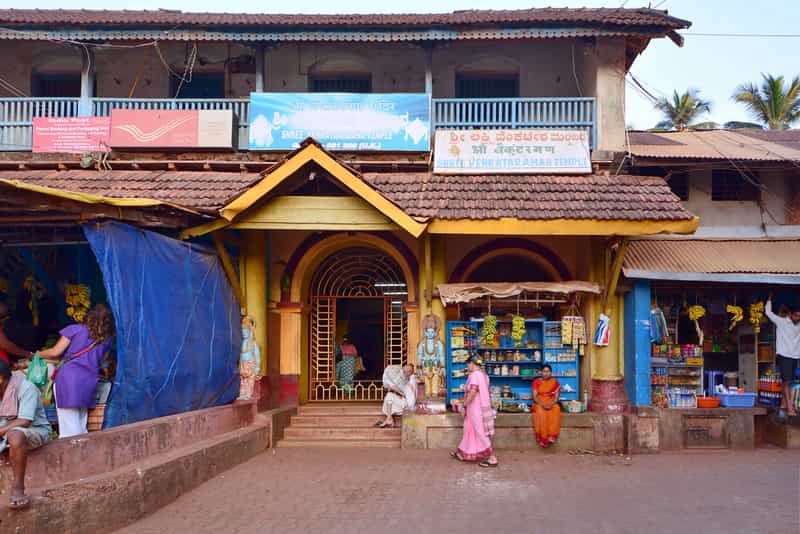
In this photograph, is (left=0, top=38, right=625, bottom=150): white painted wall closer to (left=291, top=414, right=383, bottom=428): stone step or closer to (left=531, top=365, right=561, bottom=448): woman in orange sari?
(left=531, top=365, right=561, bottom=448): woman in orange sari

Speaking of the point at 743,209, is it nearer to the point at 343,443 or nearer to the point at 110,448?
the point at 343,443

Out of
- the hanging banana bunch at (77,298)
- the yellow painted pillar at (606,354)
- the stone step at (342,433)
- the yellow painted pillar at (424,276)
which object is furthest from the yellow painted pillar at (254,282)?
the yellow painted pillar at (606,354)

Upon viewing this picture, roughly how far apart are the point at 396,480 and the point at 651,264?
5.64 metres

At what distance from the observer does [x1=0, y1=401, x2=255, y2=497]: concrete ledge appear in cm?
611

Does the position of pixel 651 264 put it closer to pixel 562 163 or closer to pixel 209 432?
pixel 562 163

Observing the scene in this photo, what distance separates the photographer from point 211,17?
1280 centimetres

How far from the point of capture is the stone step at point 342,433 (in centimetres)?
1141

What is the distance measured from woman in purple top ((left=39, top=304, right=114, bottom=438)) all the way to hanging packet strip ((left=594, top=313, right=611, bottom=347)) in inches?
284

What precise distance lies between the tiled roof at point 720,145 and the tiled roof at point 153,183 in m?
6.99

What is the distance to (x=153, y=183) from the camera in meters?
11.2

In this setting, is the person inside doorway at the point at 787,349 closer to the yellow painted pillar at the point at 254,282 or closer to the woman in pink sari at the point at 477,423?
the woman in pink sari at the point at 477,423

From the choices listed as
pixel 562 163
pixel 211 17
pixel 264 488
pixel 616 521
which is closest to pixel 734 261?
pixel 562 163

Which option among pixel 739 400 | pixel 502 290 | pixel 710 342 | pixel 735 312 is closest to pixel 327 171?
pixel 502 290

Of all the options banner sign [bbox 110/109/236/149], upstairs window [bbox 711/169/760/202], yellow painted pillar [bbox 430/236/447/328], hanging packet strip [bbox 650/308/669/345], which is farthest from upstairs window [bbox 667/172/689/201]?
banner sign [bbox 110/109/236/149]
